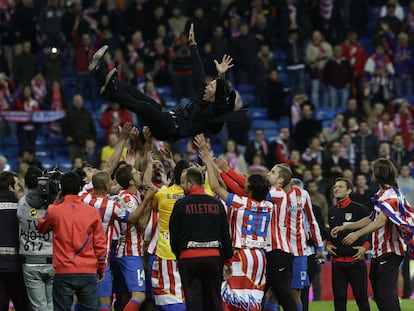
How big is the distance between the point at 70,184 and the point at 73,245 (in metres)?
0.64

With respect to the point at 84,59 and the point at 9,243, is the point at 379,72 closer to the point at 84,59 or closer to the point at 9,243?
the point at 84,59

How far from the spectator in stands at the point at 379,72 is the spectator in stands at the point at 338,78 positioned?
48 cm

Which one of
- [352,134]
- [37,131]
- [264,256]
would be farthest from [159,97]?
[264,256]

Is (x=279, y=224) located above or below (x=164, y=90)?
below

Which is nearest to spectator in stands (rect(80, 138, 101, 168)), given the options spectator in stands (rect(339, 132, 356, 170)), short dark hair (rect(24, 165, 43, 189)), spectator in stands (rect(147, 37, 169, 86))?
spectator in stands (rect(147, 37, 169, 86))

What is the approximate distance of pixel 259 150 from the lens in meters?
22.9

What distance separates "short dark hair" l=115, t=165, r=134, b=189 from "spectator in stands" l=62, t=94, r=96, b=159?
9178 mm

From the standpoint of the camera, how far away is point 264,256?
13.6 meters

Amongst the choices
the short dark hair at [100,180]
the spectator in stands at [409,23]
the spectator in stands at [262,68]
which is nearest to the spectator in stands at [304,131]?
the spectator in stands at [262,68]

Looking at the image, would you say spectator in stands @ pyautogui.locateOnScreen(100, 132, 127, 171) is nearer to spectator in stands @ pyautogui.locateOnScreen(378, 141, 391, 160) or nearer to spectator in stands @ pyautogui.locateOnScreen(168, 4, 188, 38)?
spectator in stands @ pyautogui.locateOnScreen(168, 4, 188, 38)

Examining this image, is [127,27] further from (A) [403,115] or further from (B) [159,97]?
(A) [403,115]

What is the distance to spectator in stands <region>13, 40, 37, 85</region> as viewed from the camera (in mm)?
24453

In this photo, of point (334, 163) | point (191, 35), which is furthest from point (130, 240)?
point (334, 163)

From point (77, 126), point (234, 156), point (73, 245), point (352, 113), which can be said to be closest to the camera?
point (73, 245)
